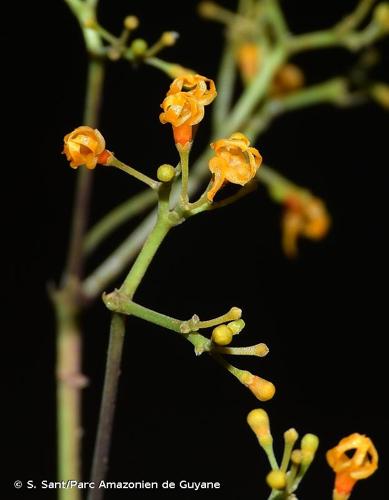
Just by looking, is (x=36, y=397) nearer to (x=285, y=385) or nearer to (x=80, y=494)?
(x=285, y=385)

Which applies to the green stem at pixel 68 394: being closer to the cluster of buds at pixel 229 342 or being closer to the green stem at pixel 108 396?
the green stem at pixel 108 396

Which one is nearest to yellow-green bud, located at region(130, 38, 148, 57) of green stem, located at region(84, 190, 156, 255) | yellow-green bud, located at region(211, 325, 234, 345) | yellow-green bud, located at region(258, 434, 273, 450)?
green stem, located at region(84, 190, 156, 255)

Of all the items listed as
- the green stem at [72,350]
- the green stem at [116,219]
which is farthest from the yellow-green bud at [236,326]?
the green stem at [116,219]

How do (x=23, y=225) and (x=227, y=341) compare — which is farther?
(x=23, y=225)

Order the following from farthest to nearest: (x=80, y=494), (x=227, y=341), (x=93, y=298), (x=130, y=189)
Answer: (x=130, y=189)
(x=93, y=298)
(x=80, y=494)
(x=227, y=341)

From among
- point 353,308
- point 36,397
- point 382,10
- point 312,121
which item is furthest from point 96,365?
point 382,10

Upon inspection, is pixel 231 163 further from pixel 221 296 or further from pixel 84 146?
pixel 221 296
